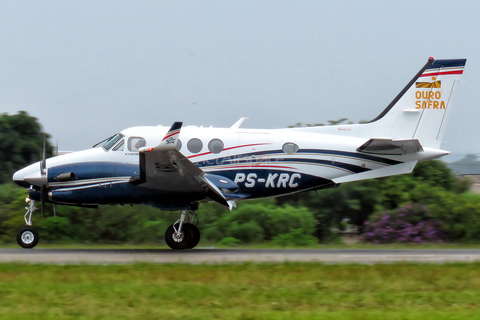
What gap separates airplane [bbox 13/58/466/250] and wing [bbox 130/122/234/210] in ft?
0.11

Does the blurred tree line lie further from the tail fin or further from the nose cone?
the tail fin

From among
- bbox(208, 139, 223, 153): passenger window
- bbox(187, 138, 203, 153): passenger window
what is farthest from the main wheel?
bbox(208, 139, 223, 153): passenger window

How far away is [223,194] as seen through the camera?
42.6 feet

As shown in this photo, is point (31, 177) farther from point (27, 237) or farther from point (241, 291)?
point (241, 291)

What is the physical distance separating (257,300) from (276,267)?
249 centimetres

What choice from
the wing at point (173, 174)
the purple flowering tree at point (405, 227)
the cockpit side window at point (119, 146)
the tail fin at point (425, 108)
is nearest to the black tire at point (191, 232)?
the wing at point (173, 174)

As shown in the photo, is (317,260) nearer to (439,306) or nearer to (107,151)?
(439,306)

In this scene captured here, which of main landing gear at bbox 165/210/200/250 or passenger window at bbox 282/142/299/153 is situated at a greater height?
passenger window at bbox 282/142/299/153

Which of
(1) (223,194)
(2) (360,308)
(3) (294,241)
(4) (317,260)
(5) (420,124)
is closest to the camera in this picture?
(2) (360,308)

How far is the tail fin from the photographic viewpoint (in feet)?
45.5

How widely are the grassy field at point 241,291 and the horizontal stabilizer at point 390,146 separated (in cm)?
363

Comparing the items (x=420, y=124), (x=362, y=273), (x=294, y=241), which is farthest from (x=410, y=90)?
(x=362, y=273)

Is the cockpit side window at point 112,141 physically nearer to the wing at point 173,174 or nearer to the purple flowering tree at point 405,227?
the wing at point 173,174

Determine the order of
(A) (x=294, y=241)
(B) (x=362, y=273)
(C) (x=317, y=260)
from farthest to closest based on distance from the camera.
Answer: (A) (x=294, y=241) < (C) (x=317, y=260) < (B) (x=362, y=273)
